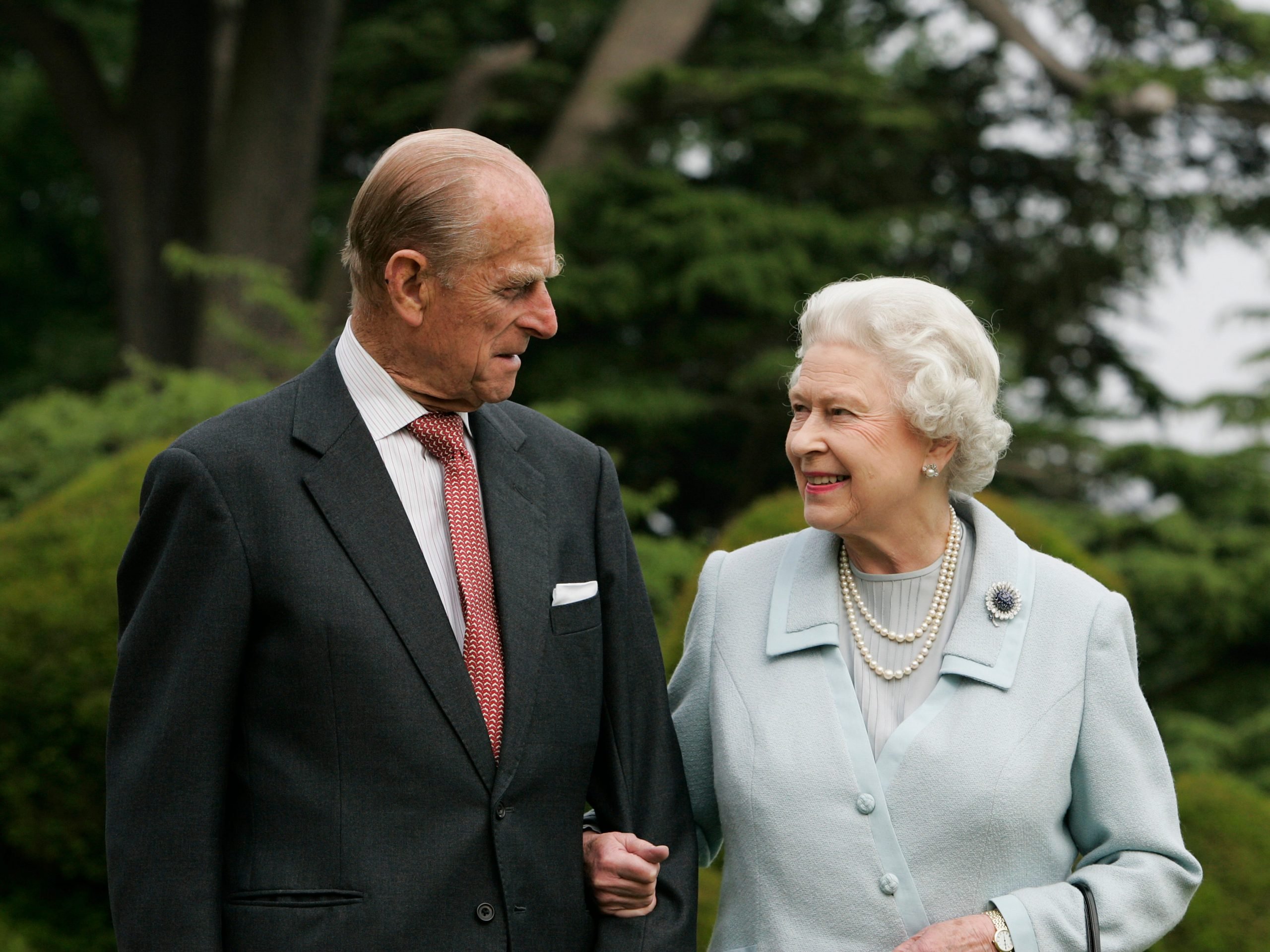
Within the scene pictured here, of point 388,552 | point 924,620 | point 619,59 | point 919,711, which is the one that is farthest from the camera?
point 619,59

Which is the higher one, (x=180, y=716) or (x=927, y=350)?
(x=927, y=350)

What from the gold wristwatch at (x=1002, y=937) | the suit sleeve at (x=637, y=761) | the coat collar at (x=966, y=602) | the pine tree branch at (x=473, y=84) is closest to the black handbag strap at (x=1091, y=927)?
the gold wristwatch at (x=1002, y=937)

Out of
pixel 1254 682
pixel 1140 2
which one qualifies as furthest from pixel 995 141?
pixel 1254 682

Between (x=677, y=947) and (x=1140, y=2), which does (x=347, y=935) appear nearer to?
(x=677, y=947)

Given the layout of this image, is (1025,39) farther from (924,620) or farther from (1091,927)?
(1091,927)

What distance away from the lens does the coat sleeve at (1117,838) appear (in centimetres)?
250

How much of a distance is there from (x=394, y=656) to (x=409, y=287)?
0.62 m

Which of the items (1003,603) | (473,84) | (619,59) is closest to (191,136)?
(473,84)

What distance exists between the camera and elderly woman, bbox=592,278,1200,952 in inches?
100

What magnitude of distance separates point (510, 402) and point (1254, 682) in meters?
7.45

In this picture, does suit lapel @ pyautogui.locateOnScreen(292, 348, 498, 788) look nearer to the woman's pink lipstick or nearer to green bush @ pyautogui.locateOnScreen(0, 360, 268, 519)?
the woman's pink lipstick

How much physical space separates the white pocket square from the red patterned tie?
11 centimetres

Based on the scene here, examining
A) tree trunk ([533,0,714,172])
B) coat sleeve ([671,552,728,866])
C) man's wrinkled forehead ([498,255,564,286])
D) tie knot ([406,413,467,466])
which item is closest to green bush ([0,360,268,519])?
tree trunk ([533,0,714,172])

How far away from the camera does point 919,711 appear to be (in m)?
2.62
